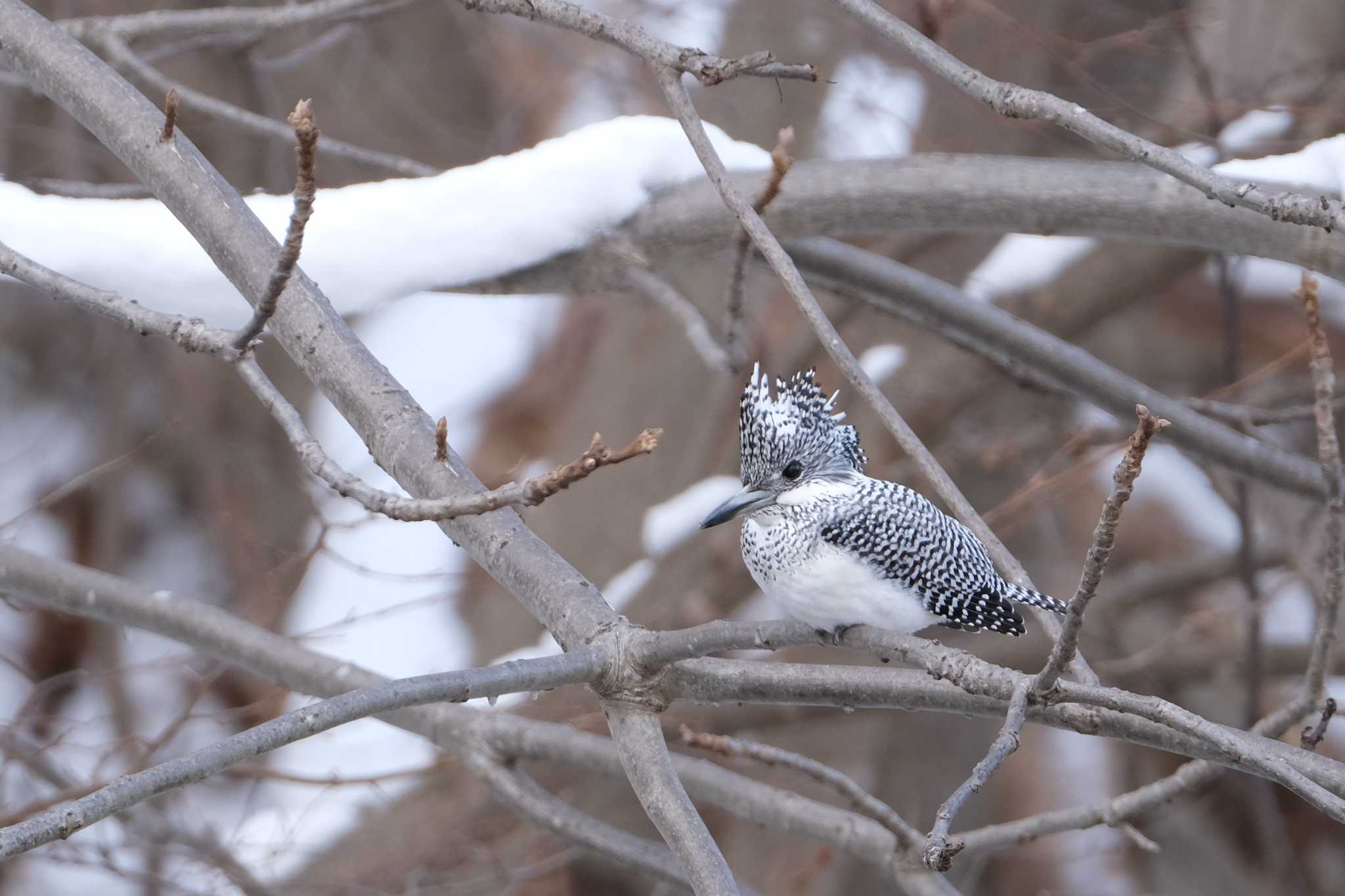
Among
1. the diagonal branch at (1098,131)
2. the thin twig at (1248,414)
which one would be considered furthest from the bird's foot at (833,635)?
the thin twig at (1248,414)

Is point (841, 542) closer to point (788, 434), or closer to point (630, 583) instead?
point (788, 434)

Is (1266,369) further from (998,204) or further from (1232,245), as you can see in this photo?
(998,204)

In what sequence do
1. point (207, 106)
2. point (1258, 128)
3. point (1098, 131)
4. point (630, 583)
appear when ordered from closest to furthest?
point (1098, 131) < point (207, 106) < point (1258, 128) < point (630, 583)

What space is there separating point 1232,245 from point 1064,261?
136 centimetres

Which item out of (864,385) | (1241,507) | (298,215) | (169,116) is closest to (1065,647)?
(864,385)

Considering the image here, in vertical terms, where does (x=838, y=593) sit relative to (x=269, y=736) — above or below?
above

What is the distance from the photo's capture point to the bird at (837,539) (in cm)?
191

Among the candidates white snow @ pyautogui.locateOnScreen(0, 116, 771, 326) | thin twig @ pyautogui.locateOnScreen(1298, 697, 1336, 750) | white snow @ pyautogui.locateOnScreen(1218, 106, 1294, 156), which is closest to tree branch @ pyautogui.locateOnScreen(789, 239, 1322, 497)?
white snow @ pyautogui.locateOnScreen(0, 116, 771, 326)

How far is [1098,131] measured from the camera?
58.0 inches

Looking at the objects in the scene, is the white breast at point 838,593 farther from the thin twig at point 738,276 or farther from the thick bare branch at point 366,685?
the thick bare branch at point 366,685

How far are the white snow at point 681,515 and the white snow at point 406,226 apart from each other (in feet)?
4.20

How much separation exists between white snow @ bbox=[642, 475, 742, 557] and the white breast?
1637mm

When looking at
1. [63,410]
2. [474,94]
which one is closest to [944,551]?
[63,410]

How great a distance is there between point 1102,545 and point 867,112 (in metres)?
2.97
